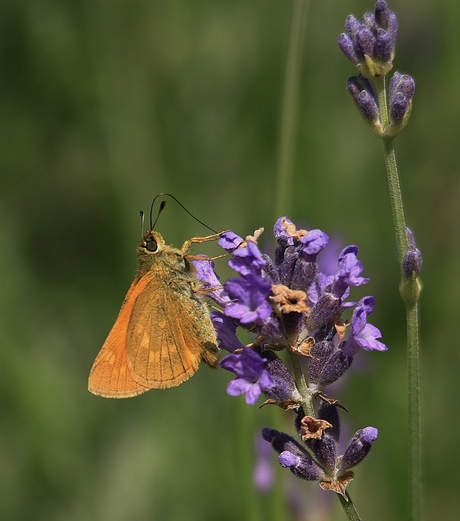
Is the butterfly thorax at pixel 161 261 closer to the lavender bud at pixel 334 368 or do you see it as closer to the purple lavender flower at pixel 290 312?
the purple lavender flower at pixel 290 312

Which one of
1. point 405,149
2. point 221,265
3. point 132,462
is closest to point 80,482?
point 132,462

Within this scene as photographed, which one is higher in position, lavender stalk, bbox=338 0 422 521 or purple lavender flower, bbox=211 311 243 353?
lavender stalk, bbox=338 0 422 521

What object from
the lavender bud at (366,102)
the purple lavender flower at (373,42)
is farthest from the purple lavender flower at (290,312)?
the purple lavender flower at (373,42)

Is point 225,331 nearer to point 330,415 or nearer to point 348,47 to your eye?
point 330,415

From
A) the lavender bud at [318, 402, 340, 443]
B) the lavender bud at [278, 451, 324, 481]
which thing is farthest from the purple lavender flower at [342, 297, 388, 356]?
the lavender bud at [278, 451, 324, 481]

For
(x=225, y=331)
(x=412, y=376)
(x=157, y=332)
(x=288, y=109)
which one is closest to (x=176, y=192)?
(x=288, y=109)

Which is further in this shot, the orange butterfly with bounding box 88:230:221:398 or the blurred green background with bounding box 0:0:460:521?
the blurred green background with bounding box 0:0:460:521

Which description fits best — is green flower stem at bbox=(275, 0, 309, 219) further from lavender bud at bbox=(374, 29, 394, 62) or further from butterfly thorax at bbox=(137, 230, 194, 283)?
lavender bud at bbox=(374, 29, 394, 62)
